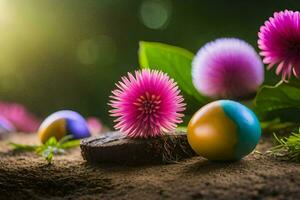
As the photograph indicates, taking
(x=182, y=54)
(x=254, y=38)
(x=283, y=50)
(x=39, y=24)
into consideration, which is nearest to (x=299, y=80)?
(x=283, y=50)

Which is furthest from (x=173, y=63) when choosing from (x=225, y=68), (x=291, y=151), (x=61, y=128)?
(x=291, y=151)

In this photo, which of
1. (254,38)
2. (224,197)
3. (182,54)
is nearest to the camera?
(224,197)

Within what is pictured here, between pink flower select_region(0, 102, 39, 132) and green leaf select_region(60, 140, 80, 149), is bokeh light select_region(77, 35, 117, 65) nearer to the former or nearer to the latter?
pink flower select_region(0, 102, 39, 132)

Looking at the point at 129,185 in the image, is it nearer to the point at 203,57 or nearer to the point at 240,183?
the point at 240,183

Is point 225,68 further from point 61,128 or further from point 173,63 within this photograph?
point 61,128

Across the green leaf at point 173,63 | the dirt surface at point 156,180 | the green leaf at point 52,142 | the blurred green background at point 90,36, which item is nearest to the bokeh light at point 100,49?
the blurred green background at point 90,36

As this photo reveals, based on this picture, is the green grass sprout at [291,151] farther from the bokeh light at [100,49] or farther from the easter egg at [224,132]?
the bokeh light at [100,49]
